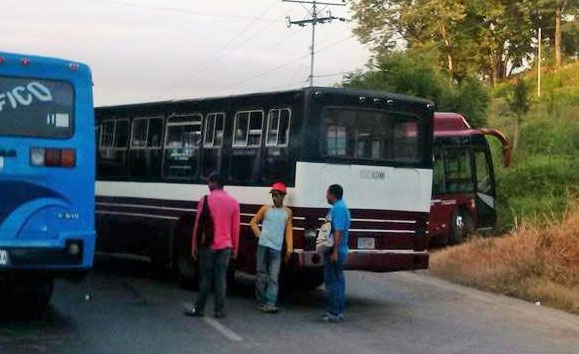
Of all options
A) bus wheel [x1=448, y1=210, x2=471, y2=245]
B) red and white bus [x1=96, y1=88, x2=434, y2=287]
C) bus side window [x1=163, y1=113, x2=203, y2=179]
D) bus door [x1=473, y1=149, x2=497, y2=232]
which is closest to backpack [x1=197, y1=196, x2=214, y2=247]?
red and white bus [x1=96, y1=88, x2=434, y2=287]

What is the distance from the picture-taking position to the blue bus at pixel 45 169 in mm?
10070

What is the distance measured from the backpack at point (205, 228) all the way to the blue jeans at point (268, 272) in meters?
1.03

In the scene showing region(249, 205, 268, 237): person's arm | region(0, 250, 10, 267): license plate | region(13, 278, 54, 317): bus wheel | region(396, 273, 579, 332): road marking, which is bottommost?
region(396, 273, 579, 332): road marking

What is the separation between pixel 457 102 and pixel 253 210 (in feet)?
69.6

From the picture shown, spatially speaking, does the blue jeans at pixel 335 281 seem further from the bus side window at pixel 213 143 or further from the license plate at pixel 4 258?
the license plate at pixel 4 258

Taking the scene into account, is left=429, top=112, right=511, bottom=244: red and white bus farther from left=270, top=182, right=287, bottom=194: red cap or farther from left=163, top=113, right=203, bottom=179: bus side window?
left=270, top=182, right=287, bottom=194: red cap

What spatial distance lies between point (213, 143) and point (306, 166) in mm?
2403

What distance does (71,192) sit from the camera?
409 inches

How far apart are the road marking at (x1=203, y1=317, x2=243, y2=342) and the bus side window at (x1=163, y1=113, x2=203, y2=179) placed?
3818 millimetres

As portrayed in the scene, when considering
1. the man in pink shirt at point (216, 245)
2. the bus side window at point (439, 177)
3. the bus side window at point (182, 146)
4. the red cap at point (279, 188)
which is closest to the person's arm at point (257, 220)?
the red cap at point (279, 188)

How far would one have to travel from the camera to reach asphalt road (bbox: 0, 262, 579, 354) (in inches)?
396

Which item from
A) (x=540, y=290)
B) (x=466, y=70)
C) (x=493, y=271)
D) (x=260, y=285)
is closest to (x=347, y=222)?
(x=260, y=285)

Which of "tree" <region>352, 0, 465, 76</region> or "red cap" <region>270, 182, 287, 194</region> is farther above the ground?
"tree" <region>352, 0, 465, 76</region>

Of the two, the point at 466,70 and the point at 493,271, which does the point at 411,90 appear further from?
the point at 466,70
